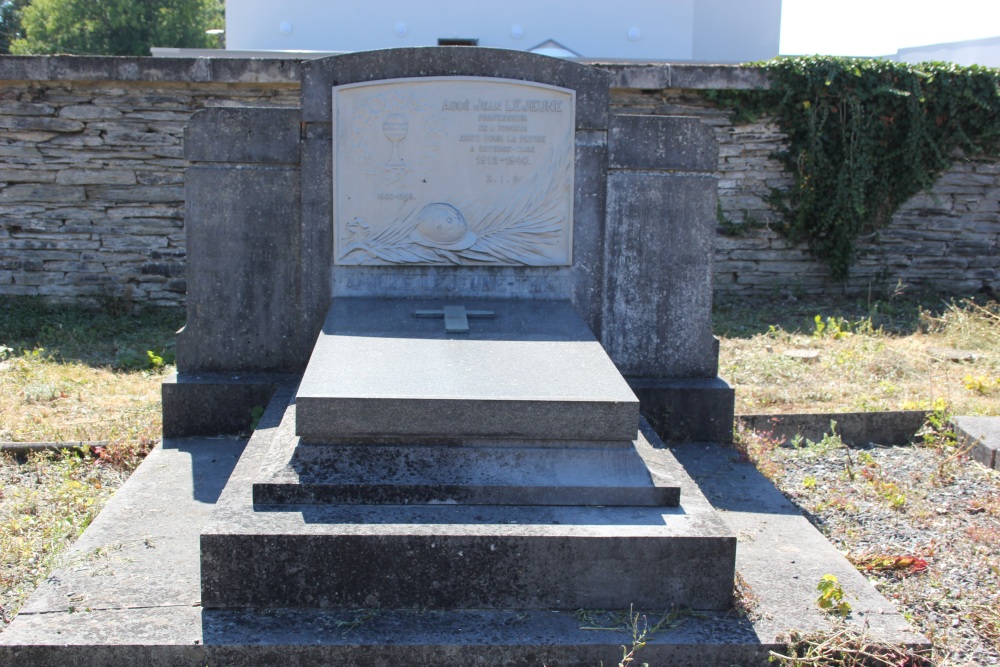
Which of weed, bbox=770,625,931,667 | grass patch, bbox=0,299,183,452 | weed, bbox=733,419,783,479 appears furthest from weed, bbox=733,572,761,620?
grass patch, bbox=0,299,183,452

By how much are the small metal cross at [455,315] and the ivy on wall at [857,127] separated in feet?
17.6

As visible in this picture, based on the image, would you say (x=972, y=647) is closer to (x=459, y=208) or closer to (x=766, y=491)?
(x=766, y=491)

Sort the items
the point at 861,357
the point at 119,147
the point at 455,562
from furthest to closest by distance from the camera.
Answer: the point at 119,147
the point at 861,357
the point at 455,562

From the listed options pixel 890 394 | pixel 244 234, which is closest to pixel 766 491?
pixel 890 394

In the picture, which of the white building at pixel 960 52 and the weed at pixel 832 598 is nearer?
the weed at pixel 832 598

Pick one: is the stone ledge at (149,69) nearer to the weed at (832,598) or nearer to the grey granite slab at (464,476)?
the grey granite slab at (464,476)

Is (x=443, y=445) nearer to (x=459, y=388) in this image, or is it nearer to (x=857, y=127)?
(x=459, y=388)

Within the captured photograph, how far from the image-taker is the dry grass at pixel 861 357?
5562 millimetres

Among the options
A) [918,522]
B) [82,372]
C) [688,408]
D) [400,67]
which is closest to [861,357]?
[688,408]

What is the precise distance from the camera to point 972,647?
2900mm

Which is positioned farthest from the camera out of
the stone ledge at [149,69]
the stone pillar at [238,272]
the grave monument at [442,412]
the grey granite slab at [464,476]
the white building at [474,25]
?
the white building at [474,25]

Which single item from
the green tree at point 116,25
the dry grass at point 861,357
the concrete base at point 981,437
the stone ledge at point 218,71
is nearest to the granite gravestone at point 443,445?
the concrete base at point 981,437

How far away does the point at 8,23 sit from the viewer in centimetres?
3036

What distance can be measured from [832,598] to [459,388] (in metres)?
1.33
